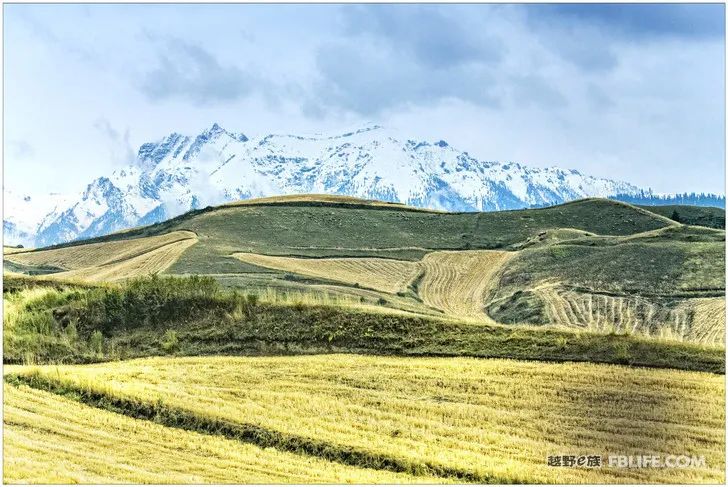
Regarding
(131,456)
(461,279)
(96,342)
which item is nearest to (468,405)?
(131,456)

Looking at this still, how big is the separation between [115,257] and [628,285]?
2314 inches

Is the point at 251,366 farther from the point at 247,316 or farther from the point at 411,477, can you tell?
the point at 411,477

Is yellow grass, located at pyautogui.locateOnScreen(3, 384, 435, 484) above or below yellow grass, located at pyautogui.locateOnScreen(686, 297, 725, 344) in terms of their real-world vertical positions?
below

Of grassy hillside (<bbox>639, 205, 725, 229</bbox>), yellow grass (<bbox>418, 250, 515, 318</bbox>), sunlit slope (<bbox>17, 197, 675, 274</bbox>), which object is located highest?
grassy hillside (<bbox>639, 205, 725, 229</bbox>)

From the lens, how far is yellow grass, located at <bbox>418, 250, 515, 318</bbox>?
68.6 meters

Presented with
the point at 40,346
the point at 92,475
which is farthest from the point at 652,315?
the point at 92,475

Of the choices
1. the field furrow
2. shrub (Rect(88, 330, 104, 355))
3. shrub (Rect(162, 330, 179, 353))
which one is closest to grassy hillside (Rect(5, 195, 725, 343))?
the field furrow

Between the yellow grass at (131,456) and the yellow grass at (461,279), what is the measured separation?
38693 millimetres

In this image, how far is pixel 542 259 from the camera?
258 ft

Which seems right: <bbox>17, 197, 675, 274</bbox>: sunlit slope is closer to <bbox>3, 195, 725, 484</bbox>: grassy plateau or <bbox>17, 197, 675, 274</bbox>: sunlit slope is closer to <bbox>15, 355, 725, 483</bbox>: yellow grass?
<bbox>3, 195, 725, 484</bbox>: grassy plateau

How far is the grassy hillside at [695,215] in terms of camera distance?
421 ft

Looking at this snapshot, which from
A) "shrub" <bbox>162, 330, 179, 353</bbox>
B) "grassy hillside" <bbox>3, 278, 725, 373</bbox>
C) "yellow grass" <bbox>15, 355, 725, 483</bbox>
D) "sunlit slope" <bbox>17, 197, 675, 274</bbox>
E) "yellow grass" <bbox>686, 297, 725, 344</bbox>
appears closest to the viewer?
"yellow grass" <bbox>15, 355, 725, 483</bbox>

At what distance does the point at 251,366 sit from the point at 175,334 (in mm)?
6865

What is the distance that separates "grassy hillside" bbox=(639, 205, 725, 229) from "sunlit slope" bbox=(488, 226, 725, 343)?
165ft
